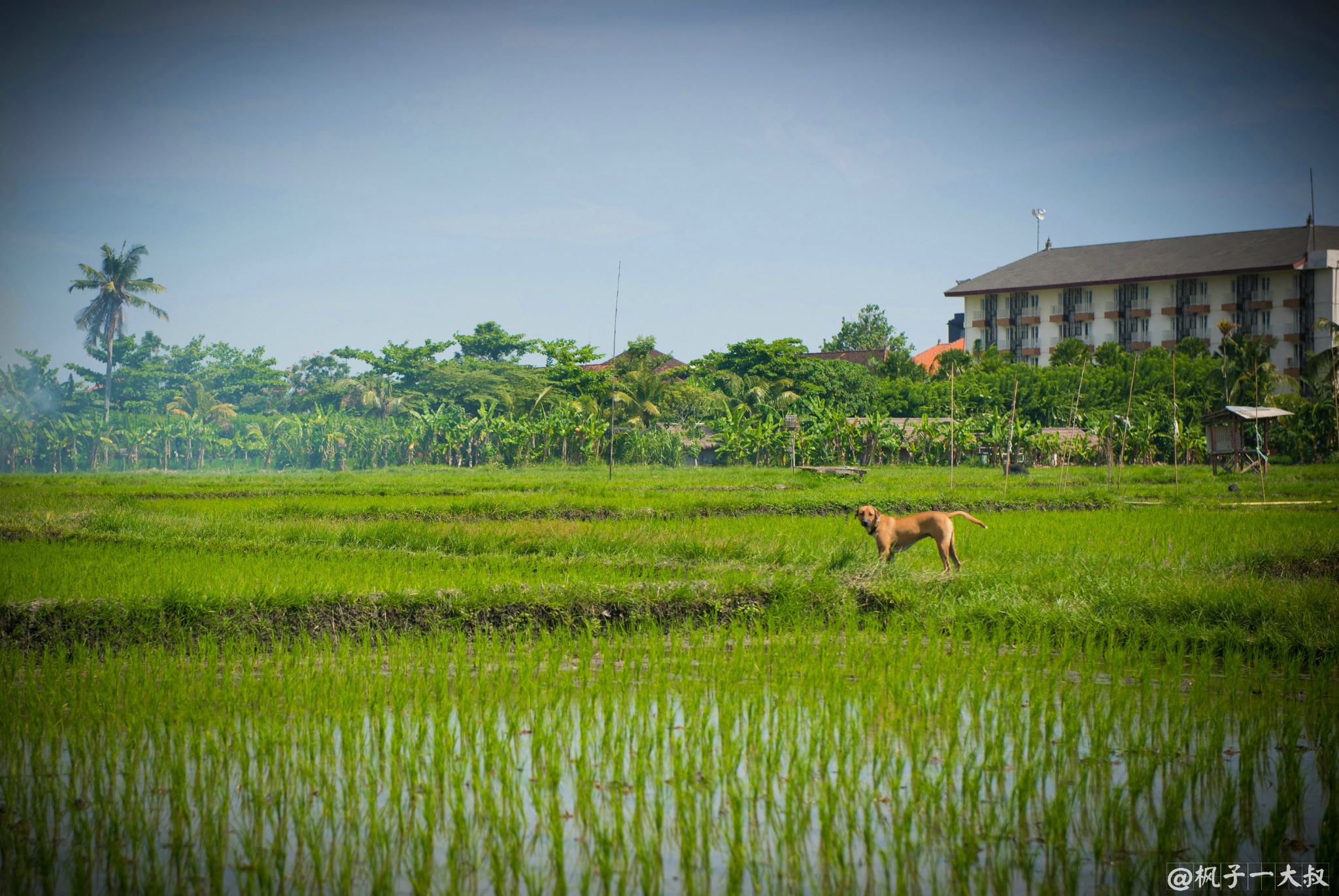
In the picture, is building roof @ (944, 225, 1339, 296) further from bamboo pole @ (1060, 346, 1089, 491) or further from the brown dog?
the brown dog

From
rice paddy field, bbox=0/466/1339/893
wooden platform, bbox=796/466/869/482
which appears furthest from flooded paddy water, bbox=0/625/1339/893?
wooden platform, bbox=796/466/869/482

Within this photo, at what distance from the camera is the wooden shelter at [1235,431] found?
1695 centimetres

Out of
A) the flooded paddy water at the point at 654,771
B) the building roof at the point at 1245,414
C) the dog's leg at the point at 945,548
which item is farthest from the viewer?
the building roof at the point at 1245,414

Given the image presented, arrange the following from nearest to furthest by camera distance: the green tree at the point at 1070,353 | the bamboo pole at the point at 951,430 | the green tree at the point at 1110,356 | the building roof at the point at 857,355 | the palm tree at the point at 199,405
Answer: the bamboo pole at the point at 951,430 < the green tree at the point at 1110,356 < the green tree at the point at 1070,353 < the palm tree at the point at 199,405 < the building roof at the point at 857,355

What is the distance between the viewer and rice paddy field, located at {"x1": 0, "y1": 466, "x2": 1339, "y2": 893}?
2.62 metres

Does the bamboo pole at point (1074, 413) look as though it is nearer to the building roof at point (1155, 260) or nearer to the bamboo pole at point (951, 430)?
the bamboo pole at point (951, 430)

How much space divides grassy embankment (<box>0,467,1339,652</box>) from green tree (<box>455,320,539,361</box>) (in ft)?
80.0

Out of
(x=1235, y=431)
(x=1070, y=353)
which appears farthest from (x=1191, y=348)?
(x=1235, y=431)

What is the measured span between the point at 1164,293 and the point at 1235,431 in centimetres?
2473

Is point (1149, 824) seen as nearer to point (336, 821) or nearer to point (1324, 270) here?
point (336, 821)

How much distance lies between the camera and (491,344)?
124 ft

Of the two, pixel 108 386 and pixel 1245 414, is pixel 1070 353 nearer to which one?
pixel 1245 414

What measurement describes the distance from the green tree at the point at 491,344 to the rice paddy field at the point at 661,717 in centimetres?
3007

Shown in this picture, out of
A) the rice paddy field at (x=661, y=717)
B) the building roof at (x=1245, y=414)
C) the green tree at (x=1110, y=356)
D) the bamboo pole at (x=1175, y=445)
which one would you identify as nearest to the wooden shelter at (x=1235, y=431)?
the building roof at (x=1245, y=414)
